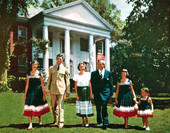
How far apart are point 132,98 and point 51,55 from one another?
1437cm

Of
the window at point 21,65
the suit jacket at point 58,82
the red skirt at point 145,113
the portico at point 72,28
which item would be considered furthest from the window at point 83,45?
the red skirt at point 145,113

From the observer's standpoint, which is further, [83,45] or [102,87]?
[83,45]

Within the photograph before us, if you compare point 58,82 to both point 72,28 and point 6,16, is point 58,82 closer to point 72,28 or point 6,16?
point 6,16

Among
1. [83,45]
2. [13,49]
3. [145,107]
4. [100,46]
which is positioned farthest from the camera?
[100,46]

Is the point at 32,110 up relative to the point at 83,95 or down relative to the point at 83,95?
down

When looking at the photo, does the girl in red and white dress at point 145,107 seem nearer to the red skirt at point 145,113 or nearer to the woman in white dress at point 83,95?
the red skirt at point 145,113

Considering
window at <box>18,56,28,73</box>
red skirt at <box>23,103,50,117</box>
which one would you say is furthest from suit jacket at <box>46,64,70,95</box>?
window at <box>18,56,28,73</box>

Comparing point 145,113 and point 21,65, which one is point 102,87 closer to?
point 145,113

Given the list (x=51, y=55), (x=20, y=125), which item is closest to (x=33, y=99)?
(x=20, y=125)

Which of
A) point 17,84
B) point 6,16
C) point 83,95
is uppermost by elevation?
point 6,16

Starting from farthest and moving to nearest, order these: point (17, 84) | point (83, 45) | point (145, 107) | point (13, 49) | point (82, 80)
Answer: point (83, 45)
point (13, 49)
point (17, 84)
point (82, 80)
point (145, 107)

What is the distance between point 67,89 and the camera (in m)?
5.01

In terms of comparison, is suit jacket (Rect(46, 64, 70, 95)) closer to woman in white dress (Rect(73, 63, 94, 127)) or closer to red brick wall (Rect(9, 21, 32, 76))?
woman in white dress (Rect(73, 63, 94, 127))

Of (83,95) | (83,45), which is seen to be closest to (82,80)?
(83,95)
